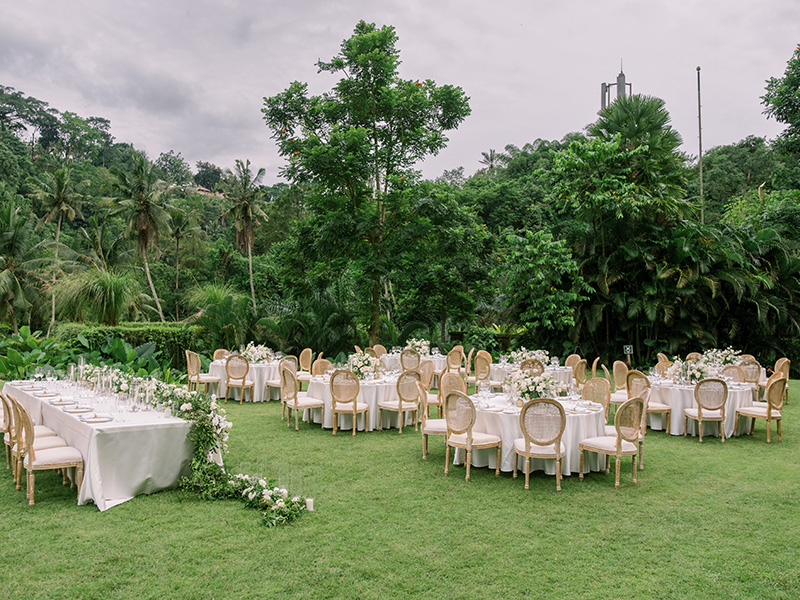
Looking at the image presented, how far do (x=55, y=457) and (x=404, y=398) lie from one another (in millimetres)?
4876

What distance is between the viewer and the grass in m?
3.82

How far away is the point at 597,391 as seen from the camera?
7641 millimetres

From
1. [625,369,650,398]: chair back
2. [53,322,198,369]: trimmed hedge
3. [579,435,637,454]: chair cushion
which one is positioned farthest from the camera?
[53,322,198,369]: trimmed hedge

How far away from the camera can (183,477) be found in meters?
5.67

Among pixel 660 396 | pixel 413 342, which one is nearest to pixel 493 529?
pixel 660 396

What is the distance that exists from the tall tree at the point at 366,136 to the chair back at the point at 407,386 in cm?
703

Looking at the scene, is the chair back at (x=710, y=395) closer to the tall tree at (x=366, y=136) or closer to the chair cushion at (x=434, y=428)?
the chair cushion at (x=434, y=428)

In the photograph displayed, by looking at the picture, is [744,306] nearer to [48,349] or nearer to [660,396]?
[660,396]

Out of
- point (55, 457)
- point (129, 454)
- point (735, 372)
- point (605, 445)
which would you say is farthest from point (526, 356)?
point (55, 457)

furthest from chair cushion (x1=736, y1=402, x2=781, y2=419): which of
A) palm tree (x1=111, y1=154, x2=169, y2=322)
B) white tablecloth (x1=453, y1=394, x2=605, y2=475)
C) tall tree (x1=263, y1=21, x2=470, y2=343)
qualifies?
palm tree (x1=111, y1=154, x2=169, y2=322)

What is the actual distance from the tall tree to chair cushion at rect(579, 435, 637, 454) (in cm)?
990

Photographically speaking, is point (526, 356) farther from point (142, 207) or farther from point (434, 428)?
point (142, 207)

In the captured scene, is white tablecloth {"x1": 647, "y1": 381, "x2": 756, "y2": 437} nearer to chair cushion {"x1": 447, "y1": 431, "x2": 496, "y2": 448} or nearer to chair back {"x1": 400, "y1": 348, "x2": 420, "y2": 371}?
chair cushion {"x1": 447, "y1": 431, "x2": 496, "y2": 448}

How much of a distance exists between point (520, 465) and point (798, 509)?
2638 mm
